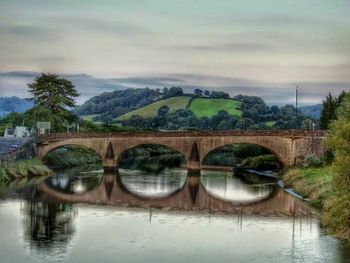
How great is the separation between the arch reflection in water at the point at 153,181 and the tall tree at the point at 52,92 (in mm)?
30584

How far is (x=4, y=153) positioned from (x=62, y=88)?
4217cm

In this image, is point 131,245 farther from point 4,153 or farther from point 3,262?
point 4,153

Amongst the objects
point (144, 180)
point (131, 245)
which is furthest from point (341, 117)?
point (144, 180)

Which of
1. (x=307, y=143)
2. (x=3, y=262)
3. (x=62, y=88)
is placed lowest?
(x=3, y=262)

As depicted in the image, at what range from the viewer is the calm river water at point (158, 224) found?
147ft

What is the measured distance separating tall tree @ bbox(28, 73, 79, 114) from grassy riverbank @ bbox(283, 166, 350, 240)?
5727 centimetres

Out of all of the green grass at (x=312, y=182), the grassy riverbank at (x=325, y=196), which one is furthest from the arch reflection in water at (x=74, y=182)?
the grassy riverbank at (x=325, y=196)

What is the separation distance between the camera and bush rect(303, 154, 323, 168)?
297 ft

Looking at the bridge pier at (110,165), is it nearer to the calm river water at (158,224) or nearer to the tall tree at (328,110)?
the calm river water at (158,224)

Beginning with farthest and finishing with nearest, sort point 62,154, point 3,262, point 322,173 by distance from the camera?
point 62,154 < point 322,173 < point 3,262

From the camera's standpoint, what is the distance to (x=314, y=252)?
45469mm

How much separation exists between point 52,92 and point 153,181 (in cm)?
4971

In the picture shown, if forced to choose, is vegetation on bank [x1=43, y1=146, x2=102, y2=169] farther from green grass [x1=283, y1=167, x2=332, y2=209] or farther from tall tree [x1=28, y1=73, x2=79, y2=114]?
green grass [x1=283, y1=167, x2=332, y2=209]

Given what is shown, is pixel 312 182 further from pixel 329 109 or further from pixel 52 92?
pixel 52 92
